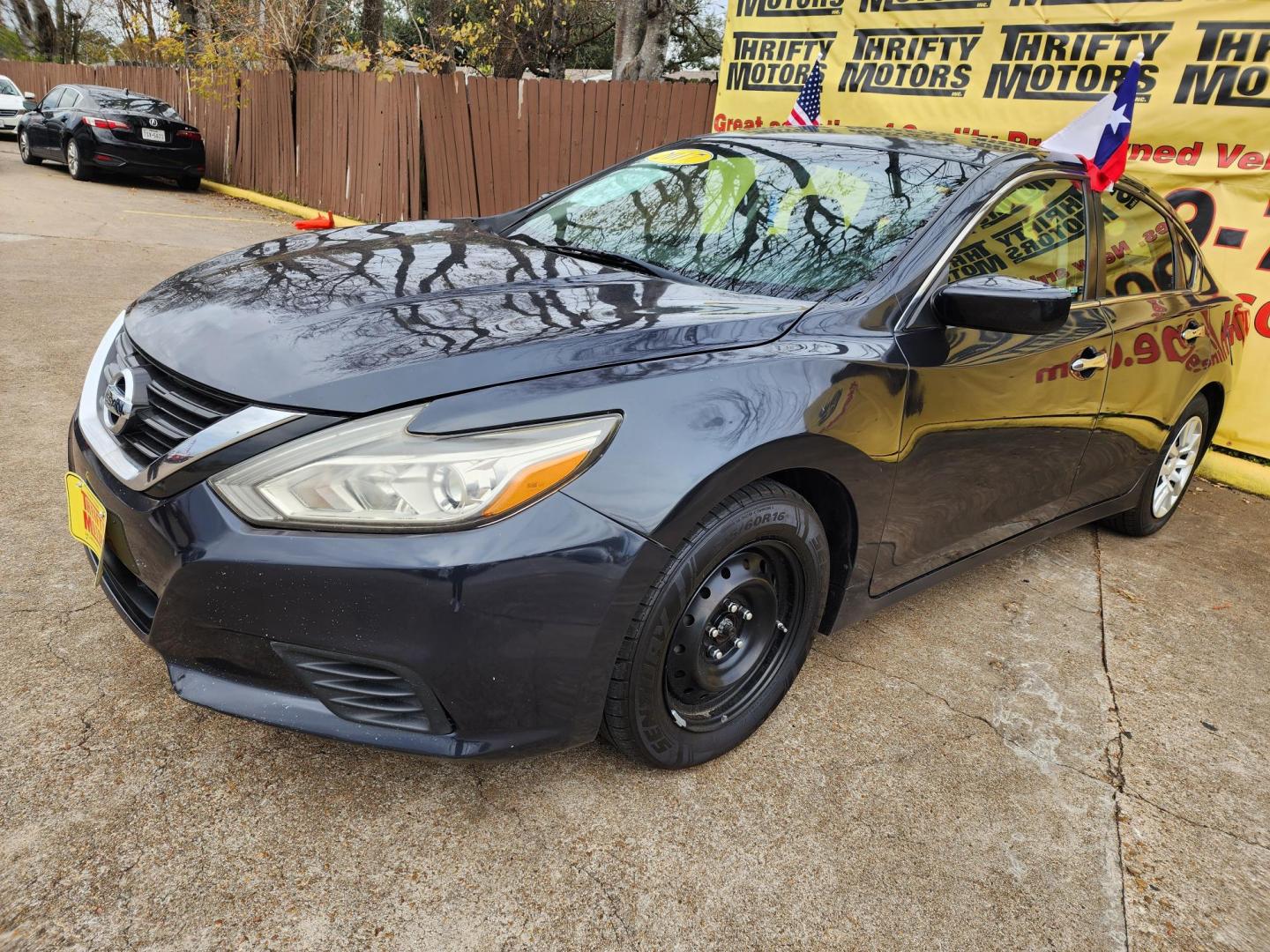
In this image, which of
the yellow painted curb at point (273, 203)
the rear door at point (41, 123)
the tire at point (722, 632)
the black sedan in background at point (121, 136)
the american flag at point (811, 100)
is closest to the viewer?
the tire at point (722, 632)

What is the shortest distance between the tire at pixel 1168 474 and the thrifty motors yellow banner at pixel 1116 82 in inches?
52.4

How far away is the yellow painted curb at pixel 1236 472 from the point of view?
17.1 feet

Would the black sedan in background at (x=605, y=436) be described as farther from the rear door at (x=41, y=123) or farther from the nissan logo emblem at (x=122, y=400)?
the rear door at (x=41, y=123)

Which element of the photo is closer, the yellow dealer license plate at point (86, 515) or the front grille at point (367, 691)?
the front grille at point (367, 691)

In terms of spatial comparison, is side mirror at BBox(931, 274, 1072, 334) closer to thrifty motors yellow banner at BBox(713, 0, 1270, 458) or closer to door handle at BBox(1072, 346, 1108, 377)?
door handle at BBox(1072, 346, 1108, 377)

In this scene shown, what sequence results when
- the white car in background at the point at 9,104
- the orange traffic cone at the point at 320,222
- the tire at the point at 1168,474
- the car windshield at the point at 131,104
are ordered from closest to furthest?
the tire at the point at 1168,474
the orange traffic cone at the point at 320,222
the car windshield at the point at 131,104
the white car in background at the point at 9,104

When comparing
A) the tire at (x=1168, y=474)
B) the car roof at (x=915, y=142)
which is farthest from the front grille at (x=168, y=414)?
the tire at (x=1168, y=474)

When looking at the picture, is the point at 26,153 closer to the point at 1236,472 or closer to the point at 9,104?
the point at 9,104

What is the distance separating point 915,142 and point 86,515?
2746 mm

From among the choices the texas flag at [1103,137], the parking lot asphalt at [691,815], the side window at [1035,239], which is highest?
the texas flag at [1103,137]

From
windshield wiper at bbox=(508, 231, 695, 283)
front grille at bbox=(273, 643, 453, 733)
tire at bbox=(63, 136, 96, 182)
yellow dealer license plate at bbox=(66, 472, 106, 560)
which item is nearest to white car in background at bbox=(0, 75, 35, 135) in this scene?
tire at bbox=(63, 136, 96, 182)

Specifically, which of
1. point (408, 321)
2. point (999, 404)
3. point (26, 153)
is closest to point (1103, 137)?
point (999, 404)

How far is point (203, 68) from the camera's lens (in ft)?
48.0

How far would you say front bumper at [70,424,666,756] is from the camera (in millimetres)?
1711
